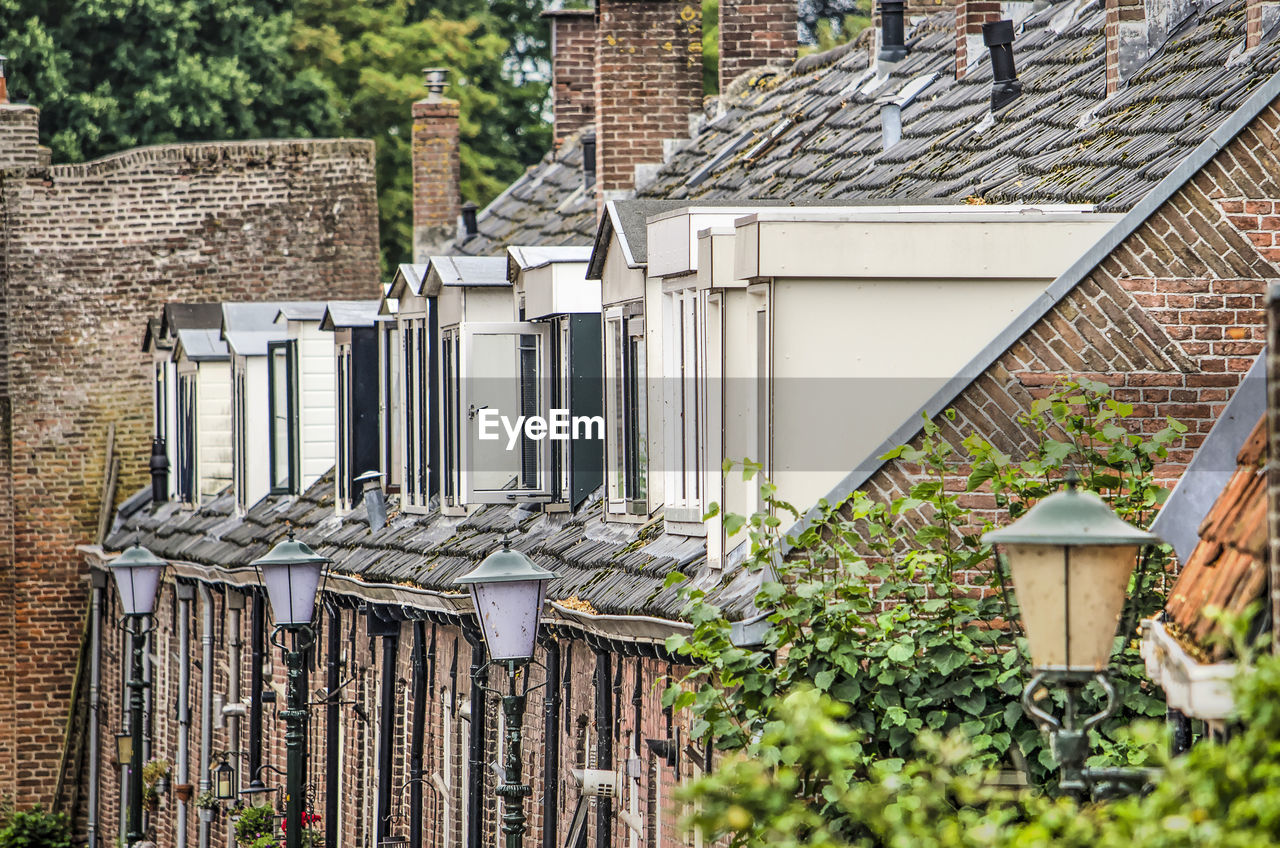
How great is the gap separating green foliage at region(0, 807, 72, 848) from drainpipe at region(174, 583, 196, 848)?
4896 millimetres

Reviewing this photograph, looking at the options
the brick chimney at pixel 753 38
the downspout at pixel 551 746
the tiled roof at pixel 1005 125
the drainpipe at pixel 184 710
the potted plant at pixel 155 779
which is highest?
the brick chimney at pixel 753 38

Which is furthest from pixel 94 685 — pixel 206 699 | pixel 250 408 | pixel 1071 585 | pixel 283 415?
pixel 1071 585

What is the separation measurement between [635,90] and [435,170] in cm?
866

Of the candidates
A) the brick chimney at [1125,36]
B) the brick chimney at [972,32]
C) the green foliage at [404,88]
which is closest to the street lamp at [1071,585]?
the brick chimney at [1125,36]

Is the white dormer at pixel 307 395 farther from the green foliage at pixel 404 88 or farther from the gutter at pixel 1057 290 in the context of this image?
the green foliage at pixel 404 88

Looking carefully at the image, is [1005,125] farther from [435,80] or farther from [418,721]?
[435,80]

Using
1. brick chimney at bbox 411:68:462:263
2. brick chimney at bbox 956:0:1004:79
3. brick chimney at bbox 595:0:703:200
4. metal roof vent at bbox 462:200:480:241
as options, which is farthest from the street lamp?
brick chimney at bbox 411:68:462:263

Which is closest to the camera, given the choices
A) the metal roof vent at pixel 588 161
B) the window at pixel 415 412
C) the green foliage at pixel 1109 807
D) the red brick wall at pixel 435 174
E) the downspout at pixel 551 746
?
the green foliage at pixel 1109 807

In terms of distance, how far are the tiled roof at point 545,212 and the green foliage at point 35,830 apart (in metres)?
9.17

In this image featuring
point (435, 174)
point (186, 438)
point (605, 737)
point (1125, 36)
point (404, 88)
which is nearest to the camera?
point (605, 737)

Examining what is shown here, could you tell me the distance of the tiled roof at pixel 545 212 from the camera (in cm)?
2028

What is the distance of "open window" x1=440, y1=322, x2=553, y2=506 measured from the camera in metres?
15.1

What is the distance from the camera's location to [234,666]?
2175cm

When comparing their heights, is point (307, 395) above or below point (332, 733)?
above
